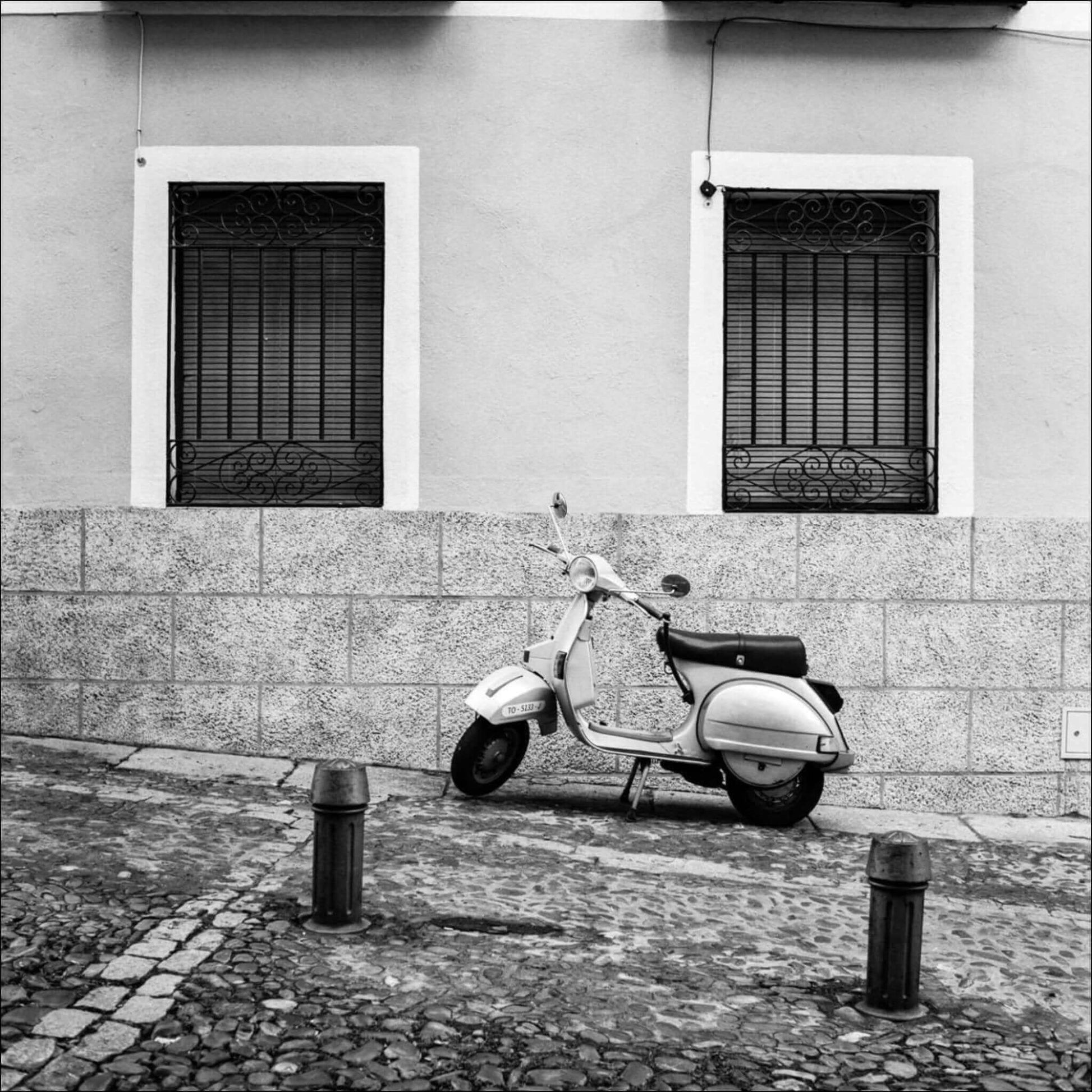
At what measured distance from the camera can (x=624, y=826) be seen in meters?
6.26

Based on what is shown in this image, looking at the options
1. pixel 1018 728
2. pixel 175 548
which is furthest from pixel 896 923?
pixel 175 548

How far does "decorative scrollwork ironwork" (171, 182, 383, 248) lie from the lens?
7406mm

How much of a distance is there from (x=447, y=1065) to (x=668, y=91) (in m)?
5.36

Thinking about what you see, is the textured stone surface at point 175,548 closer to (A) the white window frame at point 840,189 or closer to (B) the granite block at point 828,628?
(A) the white window frame at point 840,189

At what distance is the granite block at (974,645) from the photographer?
23.8ft

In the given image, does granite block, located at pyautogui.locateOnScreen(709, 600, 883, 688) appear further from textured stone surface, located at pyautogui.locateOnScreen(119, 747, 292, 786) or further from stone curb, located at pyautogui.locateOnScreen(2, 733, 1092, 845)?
textured stone surface, located at pyautogui.locateOnScreen(119, 747, 292, 786)

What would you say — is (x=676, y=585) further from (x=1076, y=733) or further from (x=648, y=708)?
(x=1076, y=733)

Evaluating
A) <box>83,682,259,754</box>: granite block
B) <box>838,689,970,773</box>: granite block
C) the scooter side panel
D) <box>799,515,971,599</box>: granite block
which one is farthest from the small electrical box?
<box>83,682,259,754</box>: granite block

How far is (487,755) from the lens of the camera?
21.2ft

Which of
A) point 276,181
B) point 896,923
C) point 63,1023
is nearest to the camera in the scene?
point 63,1023

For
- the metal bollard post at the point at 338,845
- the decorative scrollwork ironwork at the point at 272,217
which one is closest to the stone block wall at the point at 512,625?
the decorative scrollwork ironwork at the point at 272,217

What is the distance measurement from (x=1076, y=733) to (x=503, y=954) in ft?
13.6

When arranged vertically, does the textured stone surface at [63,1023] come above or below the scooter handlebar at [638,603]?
below

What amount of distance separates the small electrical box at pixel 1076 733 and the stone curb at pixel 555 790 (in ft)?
1.16
